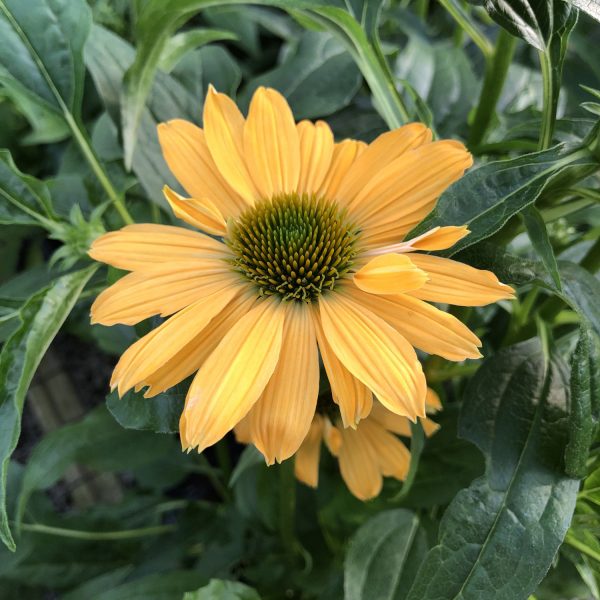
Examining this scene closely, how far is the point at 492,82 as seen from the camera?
0.57 metres

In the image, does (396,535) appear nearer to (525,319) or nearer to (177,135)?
(525,319)

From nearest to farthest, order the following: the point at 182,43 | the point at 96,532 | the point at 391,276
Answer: the point at 391,276 < the point at 182,43 < the point at 96,532

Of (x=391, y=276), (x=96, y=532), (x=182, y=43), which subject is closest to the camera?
(x=391, y=276)

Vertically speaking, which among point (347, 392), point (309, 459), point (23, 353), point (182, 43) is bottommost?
point (309, 459)

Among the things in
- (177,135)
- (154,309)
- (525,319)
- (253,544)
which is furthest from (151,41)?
(253,544)

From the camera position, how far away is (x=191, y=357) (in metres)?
0.42

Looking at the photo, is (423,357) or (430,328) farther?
(423,357)

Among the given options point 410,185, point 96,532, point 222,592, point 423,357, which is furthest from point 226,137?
point 96,532

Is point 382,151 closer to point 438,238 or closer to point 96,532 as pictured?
point 438,238

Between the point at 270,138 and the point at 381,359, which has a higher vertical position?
the point at 270,138

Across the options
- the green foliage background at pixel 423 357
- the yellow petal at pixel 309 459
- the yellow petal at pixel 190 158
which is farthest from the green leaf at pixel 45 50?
the yellow petal at pixel 309 459

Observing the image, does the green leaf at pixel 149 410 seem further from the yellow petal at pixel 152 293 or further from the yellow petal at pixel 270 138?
the yellow petal at pixel 270 138

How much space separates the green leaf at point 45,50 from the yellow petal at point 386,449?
0.37 m

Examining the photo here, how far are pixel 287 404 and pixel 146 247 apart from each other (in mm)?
139
